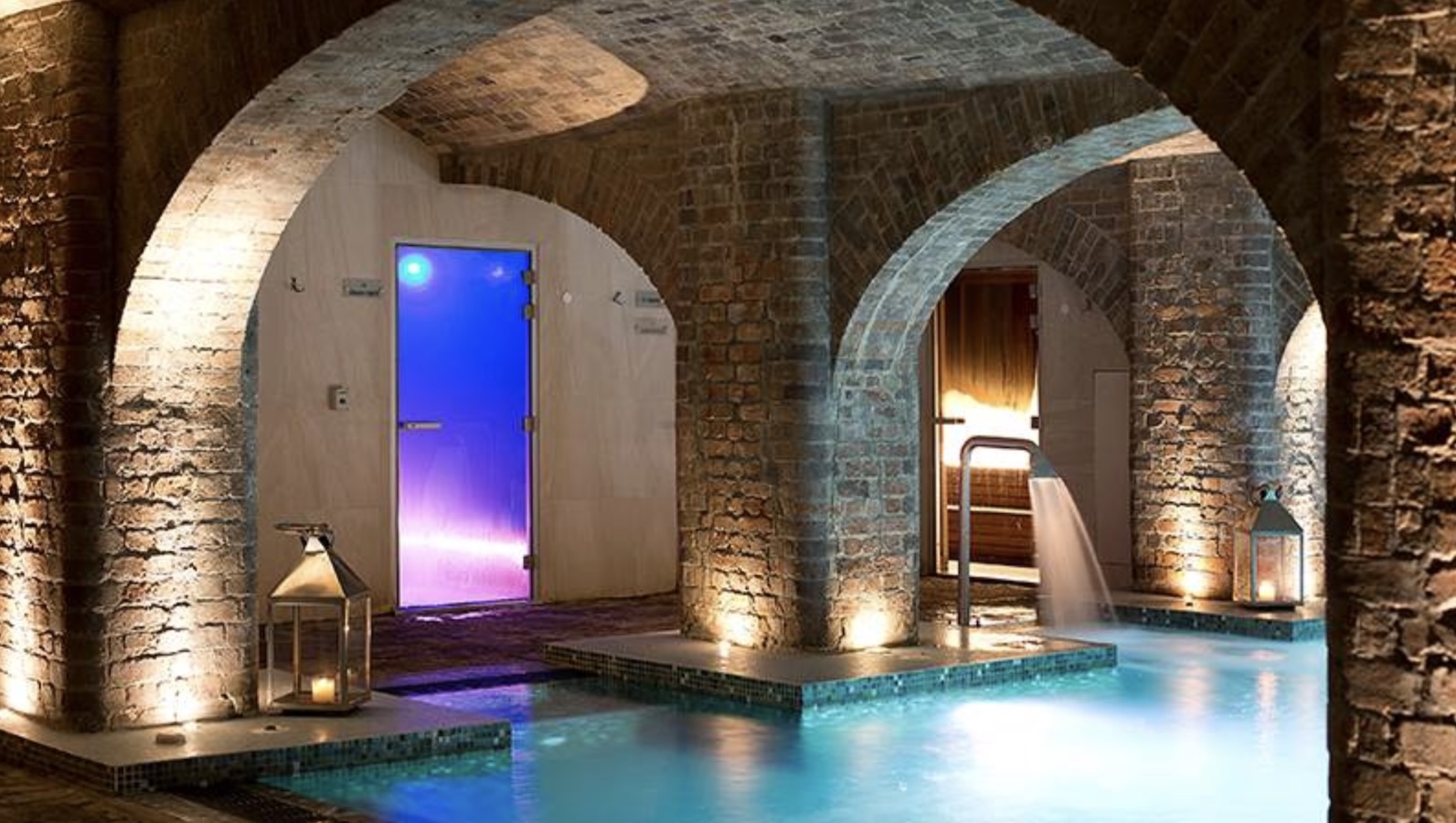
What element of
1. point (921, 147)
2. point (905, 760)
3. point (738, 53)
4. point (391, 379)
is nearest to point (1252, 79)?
point (905, 760)

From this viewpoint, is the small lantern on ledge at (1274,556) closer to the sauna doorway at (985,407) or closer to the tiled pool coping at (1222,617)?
the tiled pool coping at (1222,617)

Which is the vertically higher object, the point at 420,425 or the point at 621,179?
the point at 621,179

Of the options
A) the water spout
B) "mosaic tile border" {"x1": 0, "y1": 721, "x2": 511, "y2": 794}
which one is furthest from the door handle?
"mosaic tile border" {"x1": 0, "y1": 721, "x2": 511, "y2": 794}

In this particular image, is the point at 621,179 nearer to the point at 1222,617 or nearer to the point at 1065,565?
the point at 1065,565

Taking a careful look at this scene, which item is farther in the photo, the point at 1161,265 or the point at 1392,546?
the point at 1161,265

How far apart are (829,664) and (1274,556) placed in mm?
3458

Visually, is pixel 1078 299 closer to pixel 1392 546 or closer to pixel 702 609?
pixel 702 609

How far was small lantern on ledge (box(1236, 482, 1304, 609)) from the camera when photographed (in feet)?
38.9

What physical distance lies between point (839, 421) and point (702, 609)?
122 cm

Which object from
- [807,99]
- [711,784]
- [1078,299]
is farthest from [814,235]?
[1078,299]

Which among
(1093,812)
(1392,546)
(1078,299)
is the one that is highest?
(1078,299)

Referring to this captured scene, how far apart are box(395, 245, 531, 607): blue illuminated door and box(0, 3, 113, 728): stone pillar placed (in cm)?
451

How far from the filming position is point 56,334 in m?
7.81

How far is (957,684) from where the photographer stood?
9852 mm
